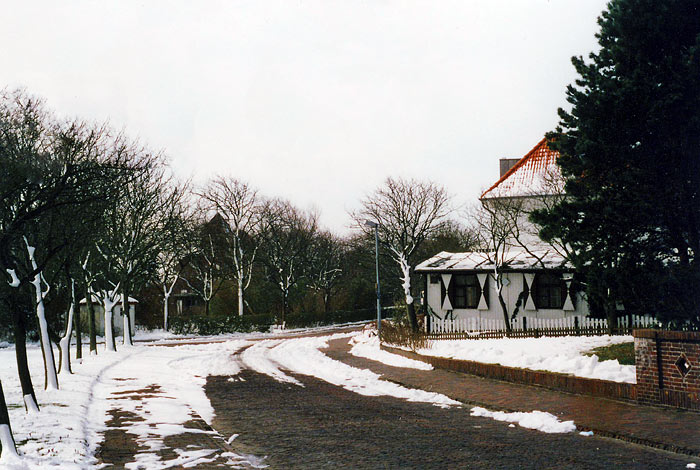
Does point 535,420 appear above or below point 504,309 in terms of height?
below

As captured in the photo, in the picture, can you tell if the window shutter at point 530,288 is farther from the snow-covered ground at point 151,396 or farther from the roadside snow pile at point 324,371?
the roadside snow pile at point 324,371

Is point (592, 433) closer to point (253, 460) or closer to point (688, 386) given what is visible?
point (688, 386)

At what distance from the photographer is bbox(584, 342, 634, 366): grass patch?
16188mm

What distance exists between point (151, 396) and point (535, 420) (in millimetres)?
8132

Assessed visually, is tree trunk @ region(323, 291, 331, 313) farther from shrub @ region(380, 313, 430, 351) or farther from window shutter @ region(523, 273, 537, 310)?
shrub @ region(380, 313, 430, 351)

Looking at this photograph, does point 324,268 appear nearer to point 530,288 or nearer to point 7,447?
point 530,288

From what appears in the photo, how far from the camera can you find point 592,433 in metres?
9.39

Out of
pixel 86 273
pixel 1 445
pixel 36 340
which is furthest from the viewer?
pixel 36 340

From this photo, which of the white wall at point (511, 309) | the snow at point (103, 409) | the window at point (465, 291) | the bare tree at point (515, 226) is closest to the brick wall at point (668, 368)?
the snow at point (103, 409)

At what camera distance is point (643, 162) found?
14531 mm

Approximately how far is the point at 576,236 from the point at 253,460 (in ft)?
32.8

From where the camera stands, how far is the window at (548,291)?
32312 mm

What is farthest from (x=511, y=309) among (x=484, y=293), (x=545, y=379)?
(x=545, y=379)

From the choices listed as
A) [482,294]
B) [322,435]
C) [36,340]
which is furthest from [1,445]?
[36,340]
